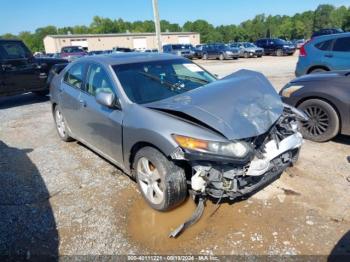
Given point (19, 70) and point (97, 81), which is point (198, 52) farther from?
point (97, 81)

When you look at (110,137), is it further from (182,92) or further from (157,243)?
(157,243)

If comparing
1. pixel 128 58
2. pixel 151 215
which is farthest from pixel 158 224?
pixel 128 58

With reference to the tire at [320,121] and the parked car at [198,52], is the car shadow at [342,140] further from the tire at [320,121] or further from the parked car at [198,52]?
the parked car at [198,52]

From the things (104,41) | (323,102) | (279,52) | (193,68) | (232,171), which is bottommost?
(279,52)

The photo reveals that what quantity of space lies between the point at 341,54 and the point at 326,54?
1.20 feet

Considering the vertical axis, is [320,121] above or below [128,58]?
below

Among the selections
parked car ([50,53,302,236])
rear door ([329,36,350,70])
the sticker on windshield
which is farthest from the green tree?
parked car ([50,53,302,236])

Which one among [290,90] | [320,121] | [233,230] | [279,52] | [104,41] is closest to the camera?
[233,230]

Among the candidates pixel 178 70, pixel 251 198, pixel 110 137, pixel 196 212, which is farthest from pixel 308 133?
pixel 110 137

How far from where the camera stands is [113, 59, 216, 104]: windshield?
147 inches

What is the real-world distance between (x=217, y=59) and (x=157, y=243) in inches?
1098

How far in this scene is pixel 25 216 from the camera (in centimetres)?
347

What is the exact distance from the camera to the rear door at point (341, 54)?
8.34 m

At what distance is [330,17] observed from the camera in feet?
290
